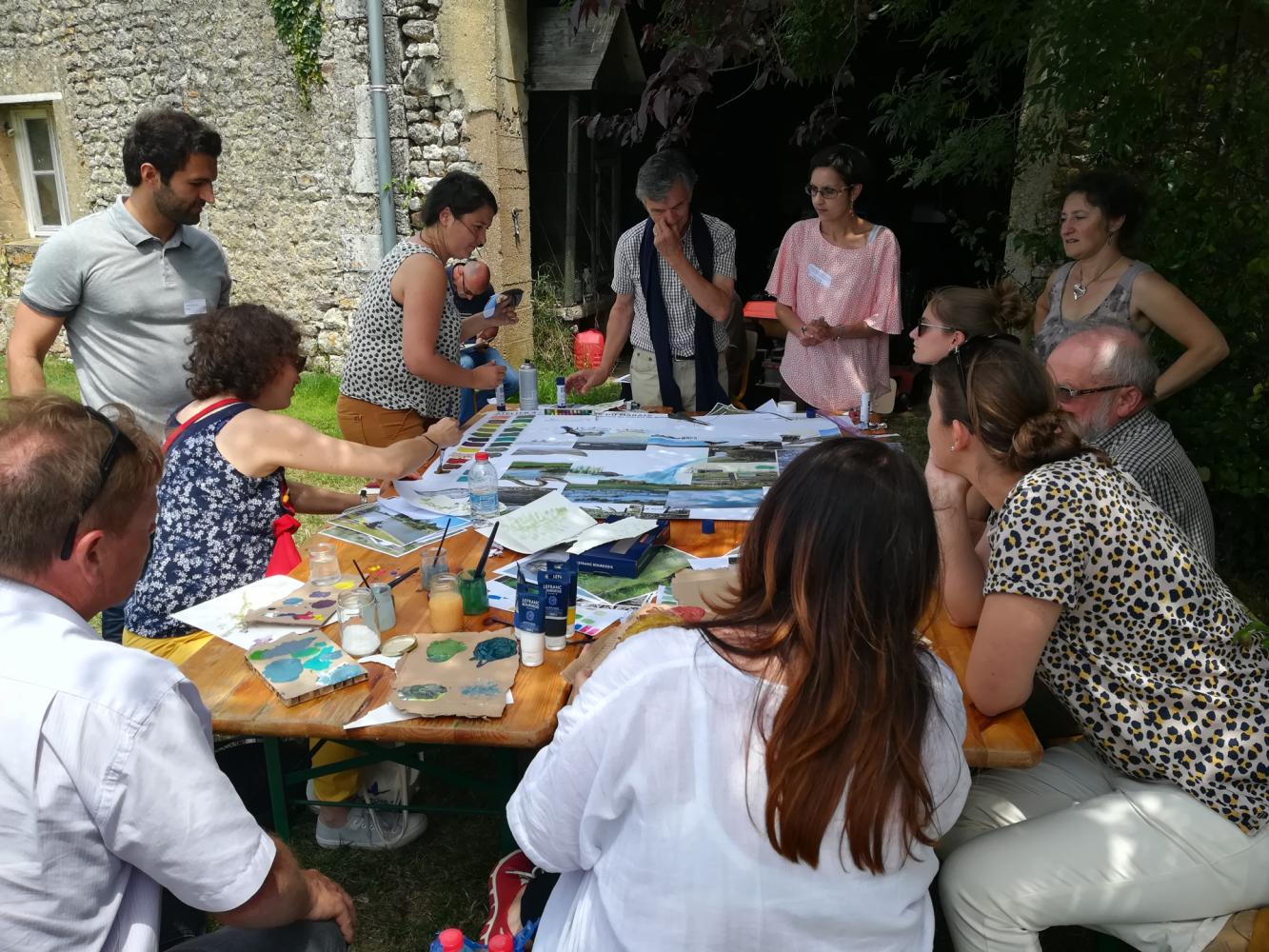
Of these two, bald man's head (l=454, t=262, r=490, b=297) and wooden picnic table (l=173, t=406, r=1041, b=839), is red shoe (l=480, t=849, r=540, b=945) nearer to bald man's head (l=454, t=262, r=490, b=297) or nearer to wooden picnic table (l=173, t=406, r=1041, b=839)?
wooden picnic table (l=173, t=406, r=1041, b=839)

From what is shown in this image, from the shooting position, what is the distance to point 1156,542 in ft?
5.89

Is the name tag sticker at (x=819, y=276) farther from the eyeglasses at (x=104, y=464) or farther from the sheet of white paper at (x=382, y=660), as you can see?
the eyeglasses at (x=104, y=464)

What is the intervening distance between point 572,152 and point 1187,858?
8.12 meters

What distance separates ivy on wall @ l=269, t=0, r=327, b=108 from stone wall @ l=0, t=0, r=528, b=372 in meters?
0.08

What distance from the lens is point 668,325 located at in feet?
14.9

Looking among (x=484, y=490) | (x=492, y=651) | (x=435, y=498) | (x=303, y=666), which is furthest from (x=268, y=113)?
(x=492, y=651)

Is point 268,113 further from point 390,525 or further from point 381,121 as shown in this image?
point 390,525

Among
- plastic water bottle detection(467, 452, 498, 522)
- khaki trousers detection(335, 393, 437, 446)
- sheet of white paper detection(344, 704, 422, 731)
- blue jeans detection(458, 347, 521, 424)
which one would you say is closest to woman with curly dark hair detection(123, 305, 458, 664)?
plastic water bottle detection(467, 452, 498, 522)

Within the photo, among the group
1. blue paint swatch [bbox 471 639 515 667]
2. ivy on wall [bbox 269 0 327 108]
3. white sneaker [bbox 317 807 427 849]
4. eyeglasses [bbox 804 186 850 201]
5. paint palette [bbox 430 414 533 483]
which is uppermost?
ivy on wall [bbox 269 0 327 108]

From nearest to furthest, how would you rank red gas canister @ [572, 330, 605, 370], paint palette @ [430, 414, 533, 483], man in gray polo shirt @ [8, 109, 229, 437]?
man in gray polo shirt @ [8, 109, 229, 437] < paint palette @ [430, 414, 533, 483] < red gas canister @ [572, 330, 605, 370]

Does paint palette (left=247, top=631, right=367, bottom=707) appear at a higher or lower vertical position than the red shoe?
higher

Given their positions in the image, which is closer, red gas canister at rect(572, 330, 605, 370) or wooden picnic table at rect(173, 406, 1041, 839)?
wooden picnic table at rect(173, 406, 1041, 839)

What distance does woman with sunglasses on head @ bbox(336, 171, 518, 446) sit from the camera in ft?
11.6

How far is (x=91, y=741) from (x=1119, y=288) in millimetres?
→ 3529
